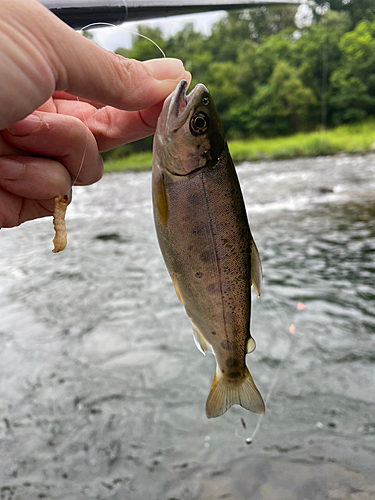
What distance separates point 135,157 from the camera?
24609 mm

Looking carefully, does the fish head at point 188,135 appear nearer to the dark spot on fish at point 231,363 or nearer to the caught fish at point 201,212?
the caught fish at point 201,212

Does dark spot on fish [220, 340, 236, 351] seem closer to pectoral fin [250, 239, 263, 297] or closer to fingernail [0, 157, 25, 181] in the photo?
pectoral fin [250, 239, 263, 297]

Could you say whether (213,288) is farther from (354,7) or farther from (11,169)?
(354,7)

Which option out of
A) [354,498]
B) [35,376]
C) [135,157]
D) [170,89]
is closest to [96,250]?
[35,376]

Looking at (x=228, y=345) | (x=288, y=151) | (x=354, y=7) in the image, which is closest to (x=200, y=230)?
(x=228, y=345)

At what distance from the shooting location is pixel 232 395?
171 cm

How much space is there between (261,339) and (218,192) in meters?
3.85

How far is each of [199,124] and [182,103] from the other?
88mm

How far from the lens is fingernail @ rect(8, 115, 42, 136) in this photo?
56.5 inches

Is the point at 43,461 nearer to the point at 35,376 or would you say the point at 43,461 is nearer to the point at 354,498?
the point at 35,376

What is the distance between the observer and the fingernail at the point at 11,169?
1504 mm

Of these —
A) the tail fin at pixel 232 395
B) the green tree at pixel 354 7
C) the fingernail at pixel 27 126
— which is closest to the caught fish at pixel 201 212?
the tail fin at pixel 232 395

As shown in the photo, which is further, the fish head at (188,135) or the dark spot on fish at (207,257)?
the dark spot on fish at (207,257)

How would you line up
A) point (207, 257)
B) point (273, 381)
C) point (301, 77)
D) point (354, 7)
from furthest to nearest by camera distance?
point (301, 77) → point (354, 7) → point (273, 381) → point (207, 257)
